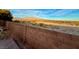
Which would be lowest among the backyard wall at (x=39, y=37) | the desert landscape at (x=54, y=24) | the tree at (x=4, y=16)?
the backyard wall at (x=39, y=37)

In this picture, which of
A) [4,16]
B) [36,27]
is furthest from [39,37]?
[4,16]

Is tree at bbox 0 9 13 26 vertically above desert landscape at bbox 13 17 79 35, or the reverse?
tree at bbox 0 9 13 26

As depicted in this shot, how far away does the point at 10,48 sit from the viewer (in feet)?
5.37

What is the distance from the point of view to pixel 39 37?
1636mm

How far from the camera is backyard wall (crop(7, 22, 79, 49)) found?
1.60 metres

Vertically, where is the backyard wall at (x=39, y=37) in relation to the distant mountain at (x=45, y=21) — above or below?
below

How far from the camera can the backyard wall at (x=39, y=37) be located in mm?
1596

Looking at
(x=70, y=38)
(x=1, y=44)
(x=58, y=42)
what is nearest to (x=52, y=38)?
(x=58, y=42)

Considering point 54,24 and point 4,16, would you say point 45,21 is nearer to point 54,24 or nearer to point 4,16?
point 54,24

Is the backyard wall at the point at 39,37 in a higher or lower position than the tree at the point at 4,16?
lower

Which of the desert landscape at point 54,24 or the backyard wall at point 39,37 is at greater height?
the desert landscape at point 54,24

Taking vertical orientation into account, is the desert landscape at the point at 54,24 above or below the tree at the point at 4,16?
below

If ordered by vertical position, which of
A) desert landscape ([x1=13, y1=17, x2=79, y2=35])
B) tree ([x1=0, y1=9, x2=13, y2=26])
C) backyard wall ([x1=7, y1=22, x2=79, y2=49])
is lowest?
backyard wall ([x1=7, y1=22, x2=79, y2=49])
